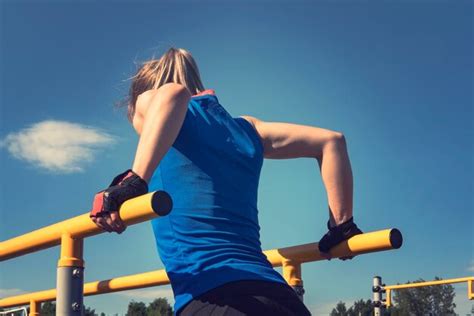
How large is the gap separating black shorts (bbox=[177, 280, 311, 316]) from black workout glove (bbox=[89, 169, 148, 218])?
365 mm

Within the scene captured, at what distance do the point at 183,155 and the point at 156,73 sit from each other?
0.40 m

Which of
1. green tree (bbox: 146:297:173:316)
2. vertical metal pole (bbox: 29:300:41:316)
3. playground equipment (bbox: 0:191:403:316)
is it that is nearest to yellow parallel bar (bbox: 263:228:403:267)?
playground equipment (bbox: 0:191:403:316)

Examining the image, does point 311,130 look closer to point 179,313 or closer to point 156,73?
point 156,73

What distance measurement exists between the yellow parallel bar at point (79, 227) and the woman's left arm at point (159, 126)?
16 cm

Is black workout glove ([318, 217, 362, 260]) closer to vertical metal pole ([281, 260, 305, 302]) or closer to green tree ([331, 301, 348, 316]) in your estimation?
vertical metal pole ([281, 260, 305, 302])

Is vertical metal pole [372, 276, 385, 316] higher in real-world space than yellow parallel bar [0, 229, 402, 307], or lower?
higher

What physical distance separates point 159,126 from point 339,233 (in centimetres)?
80

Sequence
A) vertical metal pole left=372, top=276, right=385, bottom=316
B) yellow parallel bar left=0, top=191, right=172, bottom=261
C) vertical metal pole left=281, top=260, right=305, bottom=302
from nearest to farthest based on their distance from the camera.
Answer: yellow parallel bar left=0, top=191, right=172, bottom=261, vertical metal pole left=281, top=260, right=305, bottom=302, vertical metal pole left=372, top=276, right=385, bottom=316

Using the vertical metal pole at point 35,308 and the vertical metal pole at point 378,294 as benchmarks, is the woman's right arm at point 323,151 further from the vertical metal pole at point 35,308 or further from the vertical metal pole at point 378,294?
the vertical metal pole at point 378,294

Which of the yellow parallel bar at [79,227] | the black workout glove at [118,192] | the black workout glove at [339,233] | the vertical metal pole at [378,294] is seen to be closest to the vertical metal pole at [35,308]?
the yellow parallel bar at [79,227]

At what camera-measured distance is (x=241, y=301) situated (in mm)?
1902

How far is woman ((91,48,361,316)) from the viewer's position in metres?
1.91

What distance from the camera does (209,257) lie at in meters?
1.97

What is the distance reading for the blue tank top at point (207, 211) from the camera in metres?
1.97
